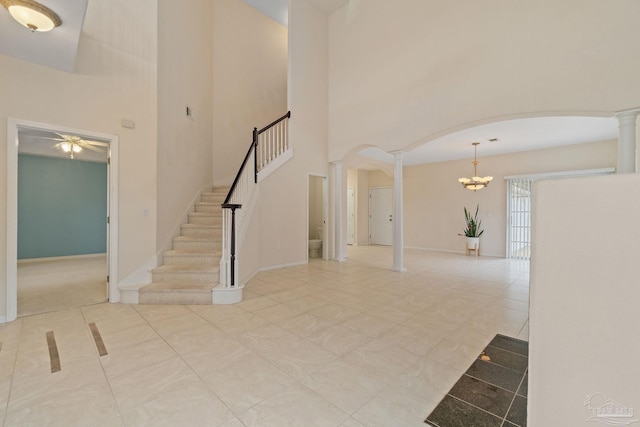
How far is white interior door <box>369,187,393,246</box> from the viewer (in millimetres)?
9656

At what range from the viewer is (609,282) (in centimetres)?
86

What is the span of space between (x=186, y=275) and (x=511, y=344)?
395 centimetres

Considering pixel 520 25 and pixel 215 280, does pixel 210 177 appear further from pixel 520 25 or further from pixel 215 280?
pixel 520 25

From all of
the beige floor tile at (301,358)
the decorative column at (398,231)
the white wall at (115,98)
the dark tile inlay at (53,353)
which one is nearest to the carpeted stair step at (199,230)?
the white wall at (115,98)

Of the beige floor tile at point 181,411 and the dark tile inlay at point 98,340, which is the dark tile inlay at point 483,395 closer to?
the beige floor tile at point 181,411

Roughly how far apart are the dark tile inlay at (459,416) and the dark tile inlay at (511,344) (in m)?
1.03

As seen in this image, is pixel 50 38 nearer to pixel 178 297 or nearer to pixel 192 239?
pixel 192 239

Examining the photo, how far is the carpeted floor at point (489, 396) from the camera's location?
1.57 metres

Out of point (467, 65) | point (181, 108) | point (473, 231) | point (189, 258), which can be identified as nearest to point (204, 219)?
point (189, 258)

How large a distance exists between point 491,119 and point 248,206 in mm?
4143

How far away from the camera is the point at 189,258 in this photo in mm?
4168

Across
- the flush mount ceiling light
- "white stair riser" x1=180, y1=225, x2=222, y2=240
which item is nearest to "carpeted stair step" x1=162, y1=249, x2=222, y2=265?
"white stair riser" x1=180, y1=225, x2=222, y2=240

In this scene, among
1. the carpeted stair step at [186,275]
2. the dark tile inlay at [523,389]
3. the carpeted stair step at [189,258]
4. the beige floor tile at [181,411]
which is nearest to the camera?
the beige floor tile at [181,411]

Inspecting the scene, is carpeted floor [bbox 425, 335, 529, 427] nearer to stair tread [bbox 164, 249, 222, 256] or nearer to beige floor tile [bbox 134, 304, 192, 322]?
beige floor tile [bbox 134, 304, 192, 322]
